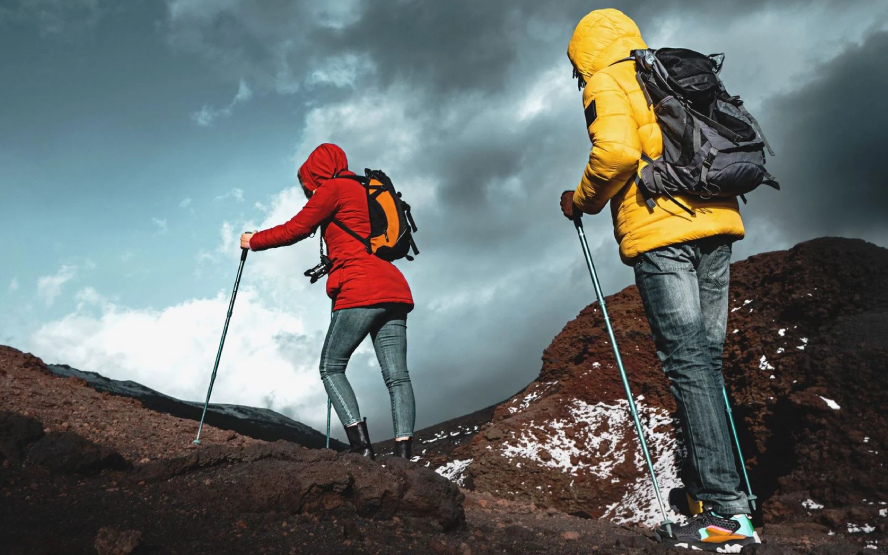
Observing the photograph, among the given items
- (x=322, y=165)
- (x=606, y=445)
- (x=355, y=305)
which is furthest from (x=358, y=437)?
(x=606, y=445)

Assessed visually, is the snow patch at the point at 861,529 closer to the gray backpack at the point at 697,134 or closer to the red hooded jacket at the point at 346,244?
the gray backpack at the point at 697,134

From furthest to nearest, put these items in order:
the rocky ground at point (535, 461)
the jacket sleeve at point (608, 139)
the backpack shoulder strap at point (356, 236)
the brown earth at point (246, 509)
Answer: the backpack shoulder strap at point (356, 236), the jacket sleeve at point (608, 139), the rocky ground at point (535, 461), the brown earth at point (246, 509)

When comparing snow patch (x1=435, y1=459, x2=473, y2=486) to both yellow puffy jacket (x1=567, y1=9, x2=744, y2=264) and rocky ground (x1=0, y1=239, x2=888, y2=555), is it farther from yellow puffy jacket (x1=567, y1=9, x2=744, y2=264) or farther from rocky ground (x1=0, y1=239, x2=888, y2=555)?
yellow puffy jacket (x1=567, y1=9, x2=744, y2=264)

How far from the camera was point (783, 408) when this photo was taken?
→ 6.63 m

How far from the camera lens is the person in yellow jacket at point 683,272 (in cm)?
355

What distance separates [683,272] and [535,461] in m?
5.24

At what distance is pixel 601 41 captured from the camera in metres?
4.22

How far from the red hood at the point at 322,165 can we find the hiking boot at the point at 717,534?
3709 millimetres

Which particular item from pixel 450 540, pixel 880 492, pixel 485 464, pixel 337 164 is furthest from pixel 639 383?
pixel 450 540

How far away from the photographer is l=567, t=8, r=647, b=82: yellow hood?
4.15 metres

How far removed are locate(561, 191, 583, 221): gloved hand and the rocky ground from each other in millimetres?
1953

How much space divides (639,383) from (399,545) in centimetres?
652

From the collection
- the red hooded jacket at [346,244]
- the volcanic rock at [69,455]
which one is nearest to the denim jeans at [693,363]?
the red hooded jacket at [346,244]

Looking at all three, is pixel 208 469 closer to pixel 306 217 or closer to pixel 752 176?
pixel 306 217
